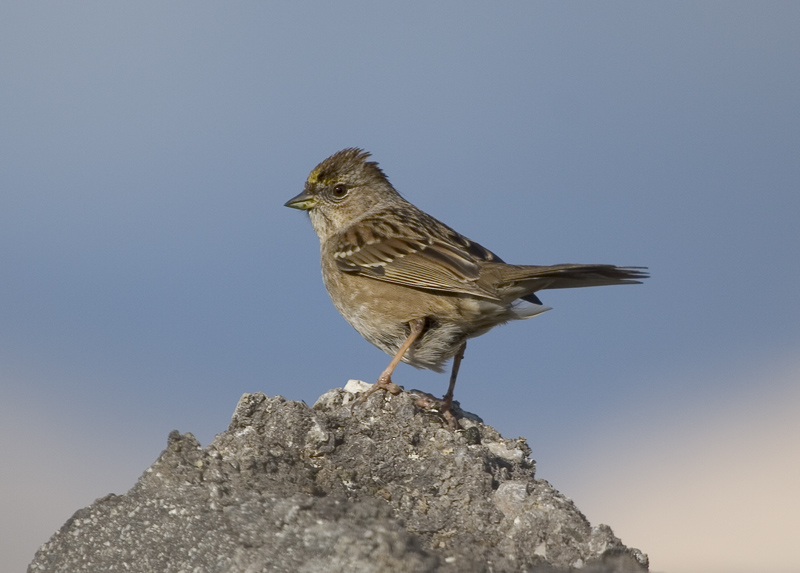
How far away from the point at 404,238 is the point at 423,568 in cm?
442

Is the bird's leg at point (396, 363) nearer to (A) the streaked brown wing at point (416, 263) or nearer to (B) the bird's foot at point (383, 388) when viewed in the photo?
(B) the bird's foot at point (383, 388)

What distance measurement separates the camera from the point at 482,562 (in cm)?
415

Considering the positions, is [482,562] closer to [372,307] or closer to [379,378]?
[379,378]

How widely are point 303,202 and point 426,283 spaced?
2381 millimetres

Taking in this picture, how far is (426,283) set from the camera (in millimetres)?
7125

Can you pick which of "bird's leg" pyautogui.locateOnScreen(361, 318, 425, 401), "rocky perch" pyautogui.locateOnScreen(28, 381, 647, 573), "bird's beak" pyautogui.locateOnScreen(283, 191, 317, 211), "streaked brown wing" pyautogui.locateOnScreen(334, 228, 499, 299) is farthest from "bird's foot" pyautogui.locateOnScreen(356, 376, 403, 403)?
"bird's beak" pyautogui.locateOnScreen(283, 191, 317, 211)

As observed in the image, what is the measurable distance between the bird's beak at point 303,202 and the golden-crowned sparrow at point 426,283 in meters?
0.53

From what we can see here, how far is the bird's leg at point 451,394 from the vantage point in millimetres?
6220

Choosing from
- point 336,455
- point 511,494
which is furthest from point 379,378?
point 511,494

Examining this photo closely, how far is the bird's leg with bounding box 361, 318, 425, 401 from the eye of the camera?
20.7ft

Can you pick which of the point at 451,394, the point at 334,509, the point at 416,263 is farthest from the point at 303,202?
the point at 334,509

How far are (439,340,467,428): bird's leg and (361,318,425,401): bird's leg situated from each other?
1.20ft

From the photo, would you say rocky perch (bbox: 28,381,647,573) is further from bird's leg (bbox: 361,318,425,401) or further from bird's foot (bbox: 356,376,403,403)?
bird's leg (bbox: 361,318,425,401)

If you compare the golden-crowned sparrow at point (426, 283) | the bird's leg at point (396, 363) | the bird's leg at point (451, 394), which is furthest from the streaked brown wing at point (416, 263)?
the bird's leg at point (451, 394)
